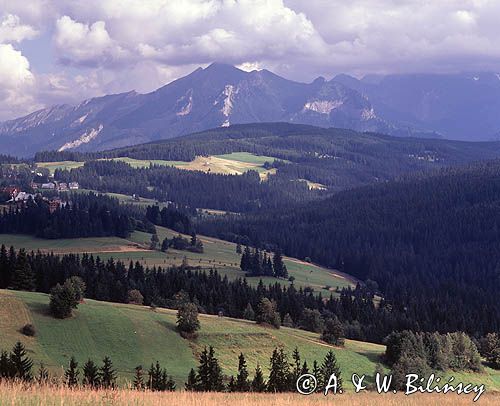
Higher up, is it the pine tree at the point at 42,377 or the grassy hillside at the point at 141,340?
the pine tree at the point at 42,377

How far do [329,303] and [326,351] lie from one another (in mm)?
56361

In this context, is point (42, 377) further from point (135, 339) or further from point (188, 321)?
point (188, 321)

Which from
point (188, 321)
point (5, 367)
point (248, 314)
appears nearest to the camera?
point (5, 367)

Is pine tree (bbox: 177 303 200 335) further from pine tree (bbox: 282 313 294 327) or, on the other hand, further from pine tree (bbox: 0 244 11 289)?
pine tree (bbox: 282 313 294 327)

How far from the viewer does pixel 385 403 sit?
32844 mm

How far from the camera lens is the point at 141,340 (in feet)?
311

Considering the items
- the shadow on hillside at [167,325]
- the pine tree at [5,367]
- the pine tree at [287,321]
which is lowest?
the pine tree at [287,321]

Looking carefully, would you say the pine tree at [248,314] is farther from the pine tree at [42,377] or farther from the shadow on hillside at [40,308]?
the pine tree at [42,377]

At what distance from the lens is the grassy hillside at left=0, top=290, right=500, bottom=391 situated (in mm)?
85188

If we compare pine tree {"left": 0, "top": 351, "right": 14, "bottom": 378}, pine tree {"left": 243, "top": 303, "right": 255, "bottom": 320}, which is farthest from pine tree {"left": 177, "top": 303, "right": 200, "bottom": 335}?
pine tree {"left": 0, "top": 351, "right": 14, "bottom": 378}

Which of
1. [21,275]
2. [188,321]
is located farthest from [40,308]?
[21,275]

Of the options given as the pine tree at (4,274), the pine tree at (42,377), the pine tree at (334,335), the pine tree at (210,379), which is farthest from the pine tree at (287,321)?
the pine tree at (42,377)

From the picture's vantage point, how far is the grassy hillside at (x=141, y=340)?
8519cm

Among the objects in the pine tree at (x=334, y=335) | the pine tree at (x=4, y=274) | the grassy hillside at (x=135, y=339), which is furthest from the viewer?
the pine tree at (x=4, y=274)
